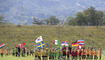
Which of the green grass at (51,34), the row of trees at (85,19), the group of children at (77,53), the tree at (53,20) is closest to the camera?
the group of children at (77,53)

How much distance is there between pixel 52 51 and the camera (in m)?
22.6

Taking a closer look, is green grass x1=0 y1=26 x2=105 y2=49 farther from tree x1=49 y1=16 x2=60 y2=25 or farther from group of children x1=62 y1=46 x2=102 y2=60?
group of children x1=62 y1=46 x2=102 y2=60

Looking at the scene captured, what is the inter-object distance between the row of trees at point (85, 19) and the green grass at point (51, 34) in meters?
11.5

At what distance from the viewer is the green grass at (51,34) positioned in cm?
4830

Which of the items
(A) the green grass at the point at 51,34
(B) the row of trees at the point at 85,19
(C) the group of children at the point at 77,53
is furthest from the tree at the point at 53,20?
(C) the group of children at the point at 77,53

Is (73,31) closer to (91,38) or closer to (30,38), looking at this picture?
(91,38)

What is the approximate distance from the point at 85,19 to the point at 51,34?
20.2 meters

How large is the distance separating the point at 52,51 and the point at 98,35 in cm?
3155

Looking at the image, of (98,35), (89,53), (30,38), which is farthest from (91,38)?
(89,53)

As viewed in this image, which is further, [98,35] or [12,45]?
[98,35]

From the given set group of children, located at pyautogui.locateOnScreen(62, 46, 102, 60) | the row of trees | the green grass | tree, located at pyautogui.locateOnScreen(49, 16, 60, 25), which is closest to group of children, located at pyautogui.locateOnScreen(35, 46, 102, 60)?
group of children, located at pyautogui.locateOnScreen(62, 46, 102, 60)

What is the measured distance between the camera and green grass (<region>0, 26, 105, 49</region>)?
158ft

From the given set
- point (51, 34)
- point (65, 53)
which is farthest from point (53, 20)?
point (65, 53)

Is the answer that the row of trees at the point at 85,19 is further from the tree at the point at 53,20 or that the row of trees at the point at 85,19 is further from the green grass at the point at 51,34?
the green grass at the point at 51,34
